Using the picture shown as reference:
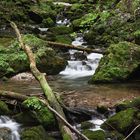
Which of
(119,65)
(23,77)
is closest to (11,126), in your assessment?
(23,77)

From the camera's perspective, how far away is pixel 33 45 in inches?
632

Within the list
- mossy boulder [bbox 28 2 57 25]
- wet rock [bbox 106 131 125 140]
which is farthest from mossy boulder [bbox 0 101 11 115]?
mossy boulder [bbox 28 2 57 25]

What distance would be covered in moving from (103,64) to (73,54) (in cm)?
336

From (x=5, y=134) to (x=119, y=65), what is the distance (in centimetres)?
608

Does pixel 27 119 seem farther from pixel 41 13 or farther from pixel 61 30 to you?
pixel 41 13

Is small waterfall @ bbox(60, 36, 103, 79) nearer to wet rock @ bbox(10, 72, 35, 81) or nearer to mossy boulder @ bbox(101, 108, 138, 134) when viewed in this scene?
wet rock @ bbox(10, 72, 35, 81)

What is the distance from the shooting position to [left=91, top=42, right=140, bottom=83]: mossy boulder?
13266 mm

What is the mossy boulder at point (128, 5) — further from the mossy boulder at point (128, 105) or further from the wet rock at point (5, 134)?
the wet rock at point (5, 134)

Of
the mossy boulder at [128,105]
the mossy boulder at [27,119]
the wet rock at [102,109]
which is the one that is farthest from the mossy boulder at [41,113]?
the mossy boulder at [128,105]

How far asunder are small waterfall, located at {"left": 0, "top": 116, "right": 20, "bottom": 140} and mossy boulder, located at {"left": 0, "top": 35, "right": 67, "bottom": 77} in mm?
4913

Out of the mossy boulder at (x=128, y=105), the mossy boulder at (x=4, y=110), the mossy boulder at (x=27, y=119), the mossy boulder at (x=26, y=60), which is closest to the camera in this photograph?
the mossy boulder at (x=27, y=119)

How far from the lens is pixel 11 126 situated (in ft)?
29.6

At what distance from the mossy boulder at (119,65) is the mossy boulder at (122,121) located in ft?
13.2

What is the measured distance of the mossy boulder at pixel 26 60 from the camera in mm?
14298
